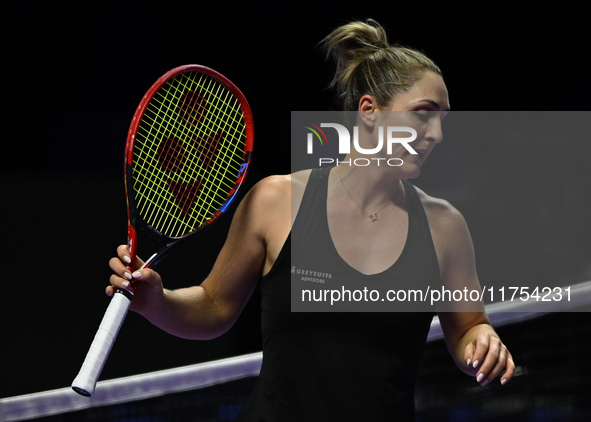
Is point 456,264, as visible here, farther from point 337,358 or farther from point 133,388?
point 133,388

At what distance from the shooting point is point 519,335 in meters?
2.20

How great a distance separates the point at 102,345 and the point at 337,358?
0.37m

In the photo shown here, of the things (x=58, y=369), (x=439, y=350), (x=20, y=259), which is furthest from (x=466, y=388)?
(x=20, y=259)

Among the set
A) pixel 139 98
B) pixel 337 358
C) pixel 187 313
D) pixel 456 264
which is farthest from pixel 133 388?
pixel 139 98

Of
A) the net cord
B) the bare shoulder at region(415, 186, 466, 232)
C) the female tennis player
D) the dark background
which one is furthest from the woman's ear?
the dark background

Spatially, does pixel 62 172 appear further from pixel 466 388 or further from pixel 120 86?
pixel 466 388

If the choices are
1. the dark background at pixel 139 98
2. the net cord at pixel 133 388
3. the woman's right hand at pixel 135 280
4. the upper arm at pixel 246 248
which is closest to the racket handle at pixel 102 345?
the woman's right hand at pixel 135 280

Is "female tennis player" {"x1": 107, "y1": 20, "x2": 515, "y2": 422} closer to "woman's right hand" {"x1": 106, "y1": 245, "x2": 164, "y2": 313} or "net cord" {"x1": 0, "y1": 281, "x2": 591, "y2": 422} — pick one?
"woman's right hand" {"x1": 106, "y1": 245, "x2": 164, "y2": 313}

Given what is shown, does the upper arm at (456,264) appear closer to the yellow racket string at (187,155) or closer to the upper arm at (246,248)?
the upper arm at (246,248)

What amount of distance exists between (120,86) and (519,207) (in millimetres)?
2142

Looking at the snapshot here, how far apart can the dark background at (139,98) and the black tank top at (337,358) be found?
65.3 inches

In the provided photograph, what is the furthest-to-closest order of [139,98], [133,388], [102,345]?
[139,98], [133,388], [102,345]

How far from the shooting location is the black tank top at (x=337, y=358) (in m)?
1.08

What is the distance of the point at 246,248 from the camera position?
1.16m
